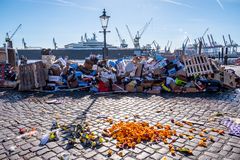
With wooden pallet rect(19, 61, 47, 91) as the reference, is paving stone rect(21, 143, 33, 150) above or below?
below

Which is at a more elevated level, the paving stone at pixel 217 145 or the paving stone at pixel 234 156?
the paving stone at pixel 217 145

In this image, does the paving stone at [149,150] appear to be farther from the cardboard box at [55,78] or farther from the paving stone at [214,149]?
the cardboard box at [55,78]

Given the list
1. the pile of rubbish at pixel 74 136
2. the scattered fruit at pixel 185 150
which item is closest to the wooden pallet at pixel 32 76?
the pile of rubbish at pixel 74 136

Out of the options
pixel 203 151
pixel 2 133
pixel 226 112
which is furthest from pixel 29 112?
pixel 226 112

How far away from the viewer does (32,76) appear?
8570mm

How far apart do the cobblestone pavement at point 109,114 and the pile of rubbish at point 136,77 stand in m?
0.67

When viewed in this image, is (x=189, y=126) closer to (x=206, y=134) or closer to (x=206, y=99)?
(x=206, y=134)

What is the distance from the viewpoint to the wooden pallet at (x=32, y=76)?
8.31 meters

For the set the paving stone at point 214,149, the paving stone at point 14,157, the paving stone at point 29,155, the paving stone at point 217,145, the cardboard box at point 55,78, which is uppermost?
the cardboard box at point 55,78

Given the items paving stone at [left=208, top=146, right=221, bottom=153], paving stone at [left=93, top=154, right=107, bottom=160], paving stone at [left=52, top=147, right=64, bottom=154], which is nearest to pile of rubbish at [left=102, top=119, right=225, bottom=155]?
paving stone at [left=208, top=146, right=221, bottom=153]

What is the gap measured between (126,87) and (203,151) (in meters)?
5.11

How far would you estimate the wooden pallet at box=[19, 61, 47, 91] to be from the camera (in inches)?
327

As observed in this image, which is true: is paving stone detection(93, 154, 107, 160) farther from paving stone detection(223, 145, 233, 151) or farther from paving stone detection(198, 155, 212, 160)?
paving stone detection(223, 145, 233, 151)

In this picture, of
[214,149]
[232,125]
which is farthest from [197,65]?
[214,149]
